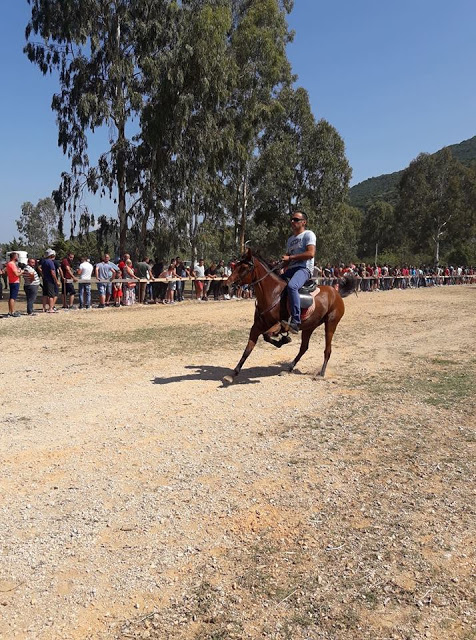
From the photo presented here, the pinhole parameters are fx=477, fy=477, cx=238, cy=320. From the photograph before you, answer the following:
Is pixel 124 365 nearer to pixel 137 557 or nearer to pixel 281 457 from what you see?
pixel 281 457

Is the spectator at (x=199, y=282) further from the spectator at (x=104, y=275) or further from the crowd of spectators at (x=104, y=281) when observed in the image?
the spectator at (x=104, y=275)

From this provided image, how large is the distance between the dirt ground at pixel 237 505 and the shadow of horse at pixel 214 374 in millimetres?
76

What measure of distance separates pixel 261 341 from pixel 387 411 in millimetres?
5597

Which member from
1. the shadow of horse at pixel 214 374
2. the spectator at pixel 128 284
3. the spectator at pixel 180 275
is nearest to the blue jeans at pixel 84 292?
the spectator at pixel 128 284

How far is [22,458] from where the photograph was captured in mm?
4805

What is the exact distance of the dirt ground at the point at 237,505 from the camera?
9.28 feet

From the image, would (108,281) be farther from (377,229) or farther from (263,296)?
(377,229)

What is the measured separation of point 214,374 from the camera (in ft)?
27.5

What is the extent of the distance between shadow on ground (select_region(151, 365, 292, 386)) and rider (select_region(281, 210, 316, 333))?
1.06 metres

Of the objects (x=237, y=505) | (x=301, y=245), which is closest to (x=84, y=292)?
(x=301, y=245)

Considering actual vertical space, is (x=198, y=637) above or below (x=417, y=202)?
below

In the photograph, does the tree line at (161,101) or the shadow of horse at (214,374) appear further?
the tree line at (161,101)

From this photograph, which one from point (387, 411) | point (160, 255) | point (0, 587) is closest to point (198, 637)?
point (0, 587)

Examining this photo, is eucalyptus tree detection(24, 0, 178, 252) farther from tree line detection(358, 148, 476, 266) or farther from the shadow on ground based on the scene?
tree line detection(358, 148, 476, 266)
